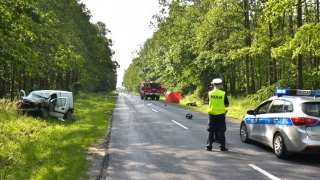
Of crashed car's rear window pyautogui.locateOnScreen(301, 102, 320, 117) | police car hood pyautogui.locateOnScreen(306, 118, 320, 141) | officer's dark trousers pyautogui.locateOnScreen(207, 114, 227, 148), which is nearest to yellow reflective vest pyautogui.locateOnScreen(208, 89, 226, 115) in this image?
officer's dark trousers pyautogui.locateOnScreen(207, 114, 227, 148)

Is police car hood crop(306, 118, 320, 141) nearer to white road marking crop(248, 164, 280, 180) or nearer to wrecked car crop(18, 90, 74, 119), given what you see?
white road marking crop(248, 164, 280, 180)

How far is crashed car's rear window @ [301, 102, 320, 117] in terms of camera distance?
7.29 metres

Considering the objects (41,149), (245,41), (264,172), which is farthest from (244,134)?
(245,41)

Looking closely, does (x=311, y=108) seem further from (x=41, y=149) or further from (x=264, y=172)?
(x=41, y=149)

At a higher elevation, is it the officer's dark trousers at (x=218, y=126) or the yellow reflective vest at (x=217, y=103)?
the yellow reflective vest at (x=217, y=103)

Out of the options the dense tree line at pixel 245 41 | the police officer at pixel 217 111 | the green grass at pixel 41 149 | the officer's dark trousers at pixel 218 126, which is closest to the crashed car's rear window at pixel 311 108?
the police officer at pixel 217 111

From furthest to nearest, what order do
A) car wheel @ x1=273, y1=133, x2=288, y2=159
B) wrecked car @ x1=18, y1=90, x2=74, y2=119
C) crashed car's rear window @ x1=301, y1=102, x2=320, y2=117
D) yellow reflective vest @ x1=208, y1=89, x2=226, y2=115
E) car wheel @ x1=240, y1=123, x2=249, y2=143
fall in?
wrecked car @ x1=18, y1=90, x2=74, y2=119 → car wheel @ x1=240, y1=123, x2=249, y2=143 → yellow reflective vest @ x1=208, y1=89, x2=226, y2=115 → car wheel @ x1=273, y1=133, x2=288, y2=159 → crashed car's rear window @ x1=301, y1=102, x2=320, y2=117

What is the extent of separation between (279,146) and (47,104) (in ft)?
40.8

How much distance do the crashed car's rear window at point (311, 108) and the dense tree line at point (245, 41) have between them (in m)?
8.00

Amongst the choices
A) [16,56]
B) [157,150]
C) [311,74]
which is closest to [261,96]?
[311,74]

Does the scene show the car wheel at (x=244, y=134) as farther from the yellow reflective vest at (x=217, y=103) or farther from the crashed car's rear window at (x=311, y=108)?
the crashed car's rear window at (x=311, y=108)

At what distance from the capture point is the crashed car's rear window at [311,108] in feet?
23.9

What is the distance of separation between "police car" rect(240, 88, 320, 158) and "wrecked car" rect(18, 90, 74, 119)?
37.1 ft

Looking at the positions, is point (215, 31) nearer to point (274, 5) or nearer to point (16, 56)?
point (274, 5)
